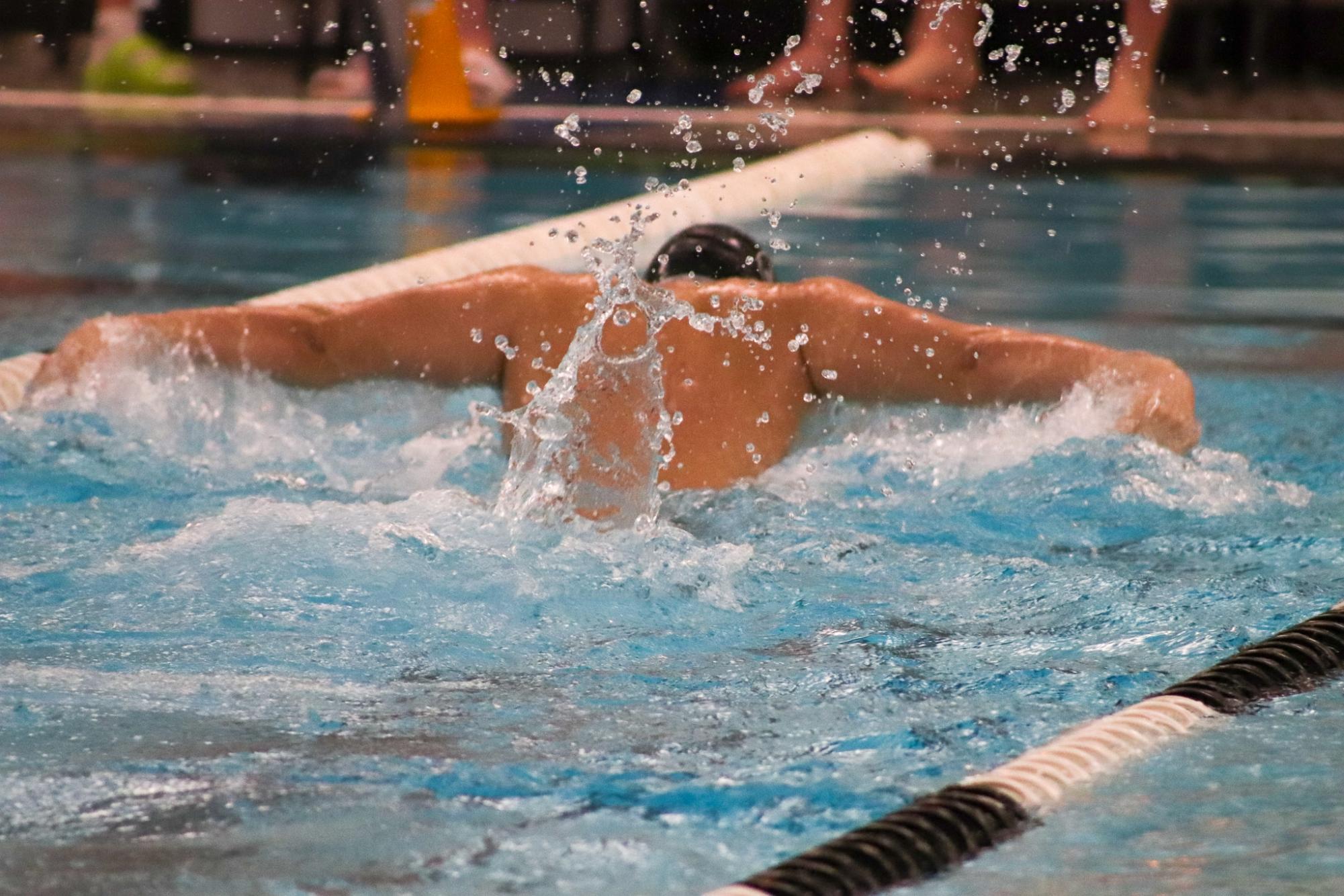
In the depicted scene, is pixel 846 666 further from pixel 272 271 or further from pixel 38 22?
pixel 38 22

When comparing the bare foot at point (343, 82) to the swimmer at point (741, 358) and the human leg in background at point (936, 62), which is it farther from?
the swimmer at point (741, 358)

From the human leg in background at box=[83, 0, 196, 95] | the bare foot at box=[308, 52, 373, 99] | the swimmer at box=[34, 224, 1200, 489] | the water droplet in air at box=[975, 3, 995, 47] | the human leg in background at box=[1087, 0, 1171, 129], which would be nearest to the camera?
the swimmer at box=[34, 224, 1200, 489]

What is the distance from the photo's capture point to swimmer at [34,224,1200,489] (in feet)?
10.0

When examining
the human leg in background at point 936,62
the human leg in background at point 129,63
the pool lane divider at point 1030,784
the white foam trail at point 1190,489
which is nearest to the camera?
the pool lane divider at point 1030,784

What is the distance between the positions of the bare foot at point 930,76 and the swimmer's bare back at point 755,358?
9517 mm

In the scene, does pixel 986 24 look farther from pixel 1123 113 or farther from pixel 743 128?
pixel 743 128

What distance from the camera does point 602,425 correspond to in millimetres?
2928

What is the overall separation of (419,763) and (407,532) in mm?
892

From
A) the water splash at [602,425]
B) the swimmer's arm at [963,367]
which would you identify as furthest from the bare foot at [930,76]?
the water splash at [602,425]

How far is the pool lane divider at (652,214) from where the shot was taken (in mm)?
5164

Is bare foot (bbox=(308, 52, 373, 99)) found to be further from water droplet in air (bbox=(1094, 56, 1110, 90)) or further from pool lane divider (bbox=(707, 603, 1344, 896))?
pool lane divider (bbox=(707, 603, 1344, 896))

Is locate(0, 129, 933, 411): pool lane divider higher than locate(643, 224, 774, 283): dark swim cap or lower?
lower

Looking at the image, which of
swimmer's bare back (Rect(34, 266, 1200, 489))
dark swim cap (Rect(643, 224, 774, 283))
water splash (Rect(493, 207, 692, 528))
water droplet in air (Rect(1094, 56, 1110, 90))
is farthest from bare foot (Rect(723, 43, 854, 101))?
water splash (Rect(493, 207, 692, 528))

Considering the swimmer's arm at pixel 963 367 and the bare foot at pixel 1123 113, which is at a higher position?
the bare foot at pixel 1123 113
